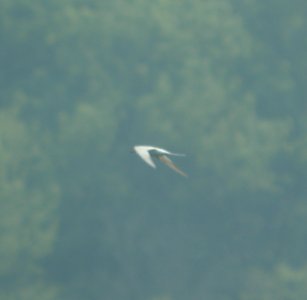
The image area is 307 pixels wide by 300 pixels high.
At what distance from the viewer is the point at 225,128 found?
13930 mm

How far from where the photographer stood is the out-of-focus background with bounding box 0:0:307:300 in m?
13.3

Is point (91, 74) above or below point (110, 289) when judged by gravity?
above

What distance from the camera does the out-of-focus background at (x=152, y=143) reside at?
43.7ft

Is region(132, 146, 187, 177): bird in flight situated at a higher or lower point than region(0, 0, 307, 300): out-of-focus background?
lower

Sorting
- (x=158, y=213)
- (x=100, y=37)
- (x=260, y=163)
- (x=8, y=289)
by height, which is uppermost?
(x=100, y=37)

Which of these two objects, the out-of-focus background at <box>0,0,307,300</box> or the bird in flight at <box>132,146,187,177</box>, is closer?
the bird in flight at <box>132,146,187,177</box>

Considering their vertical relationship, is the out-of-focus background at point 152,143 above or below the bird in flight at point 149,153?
above

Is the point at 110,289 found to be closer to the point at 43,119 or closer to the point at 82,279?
the point at 82,279

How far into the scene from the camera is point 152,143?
13125 mm

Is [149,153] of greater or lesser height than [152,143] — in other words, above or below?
below

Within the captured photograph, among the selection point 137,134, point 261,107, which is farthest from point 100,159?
point 261,107

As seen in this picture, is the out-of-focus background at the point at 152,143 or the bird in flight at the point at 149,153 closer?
the bird in flight at the point at 149,153

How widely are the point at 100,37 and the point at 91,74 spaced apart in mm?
466

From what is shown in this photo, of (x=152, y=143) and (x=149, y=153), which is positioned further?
(x=152, y=143)
